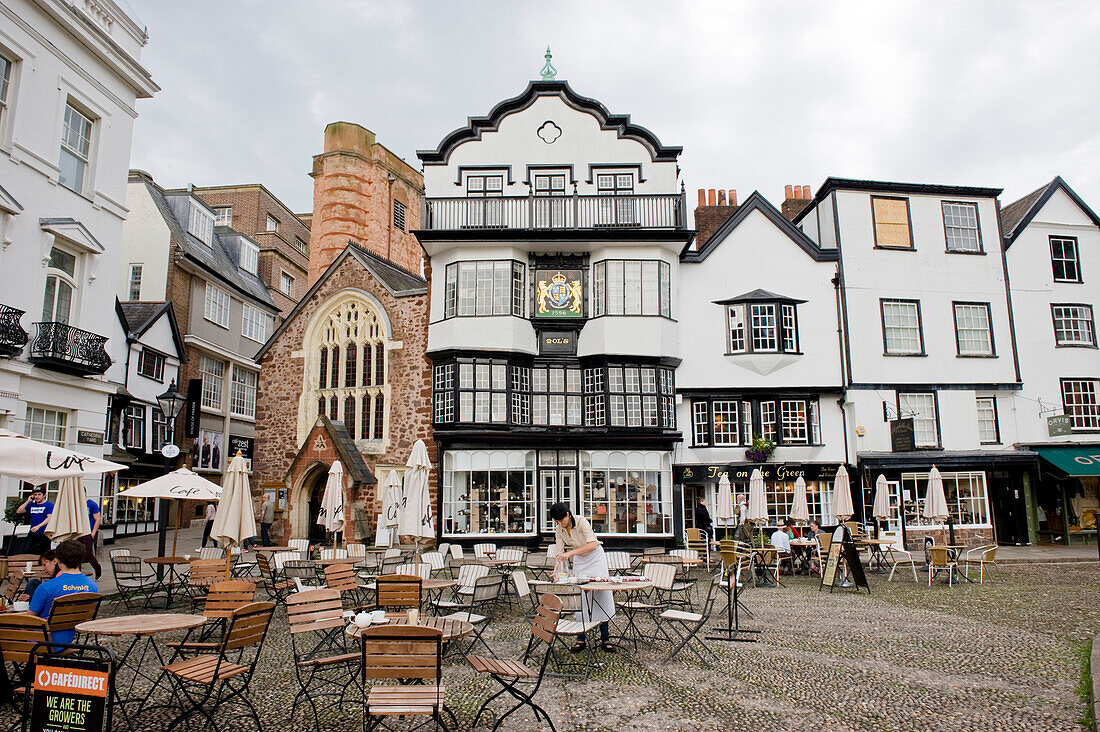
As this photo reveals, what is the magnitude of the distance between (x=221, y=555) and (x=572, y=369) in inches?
492

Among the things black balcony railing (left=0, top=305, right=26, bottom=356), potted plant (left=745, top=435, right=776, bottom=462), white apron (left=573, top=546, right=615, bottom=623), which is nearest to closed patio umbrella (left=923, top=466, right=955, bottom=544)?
potted plant (left=745, top=435, right=776, bottom=462)

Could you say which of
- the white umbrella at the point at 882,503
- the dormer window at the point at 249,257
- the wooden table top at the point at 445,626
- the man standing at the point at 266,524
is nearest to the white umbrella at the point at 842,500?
the white umbrella at the point at 882,503

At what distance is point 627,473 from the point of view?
2305 centimetres

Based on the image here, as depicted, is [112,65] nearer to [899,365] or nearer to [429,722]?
[429,722]

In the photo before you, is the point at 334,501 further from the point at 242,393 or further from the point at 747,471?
the point at 242,393

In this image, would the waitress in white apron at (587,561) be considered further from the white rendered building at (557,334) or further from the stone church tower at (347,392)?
the stone church tower at (347,392)

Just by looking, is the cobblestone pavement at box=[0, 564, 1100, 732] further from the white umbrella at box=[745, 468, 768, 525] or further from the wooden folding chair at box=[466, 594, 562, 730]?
the white umbrella at box=[745, 468, 768, 525]

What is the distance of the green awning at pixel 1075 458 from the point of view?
2356 centimetres

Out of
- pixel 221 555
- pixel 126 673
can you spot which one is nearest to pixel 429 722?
pixel 126 673

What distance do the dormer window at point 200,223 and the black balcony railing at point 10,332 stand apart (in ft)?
55.3

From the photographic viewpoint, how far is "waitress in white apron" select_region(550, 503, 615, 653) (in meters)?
9.08

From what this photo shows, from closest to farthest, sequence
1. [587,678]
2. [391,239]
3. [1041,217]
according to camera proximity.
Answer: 1. [587,678]
2. [1041,217]
3. [391,239]

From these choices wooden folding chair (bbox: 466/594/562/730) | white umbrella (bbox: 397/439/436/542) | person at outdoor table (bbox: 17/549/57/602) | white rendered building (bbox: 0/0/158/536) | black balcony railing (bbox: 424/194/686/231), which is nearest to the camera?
wooden folding chair (bbox: 466/594/562/730)

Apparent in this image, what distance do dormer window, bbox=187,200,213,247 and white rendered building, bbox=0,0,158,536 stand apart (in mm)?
12203
